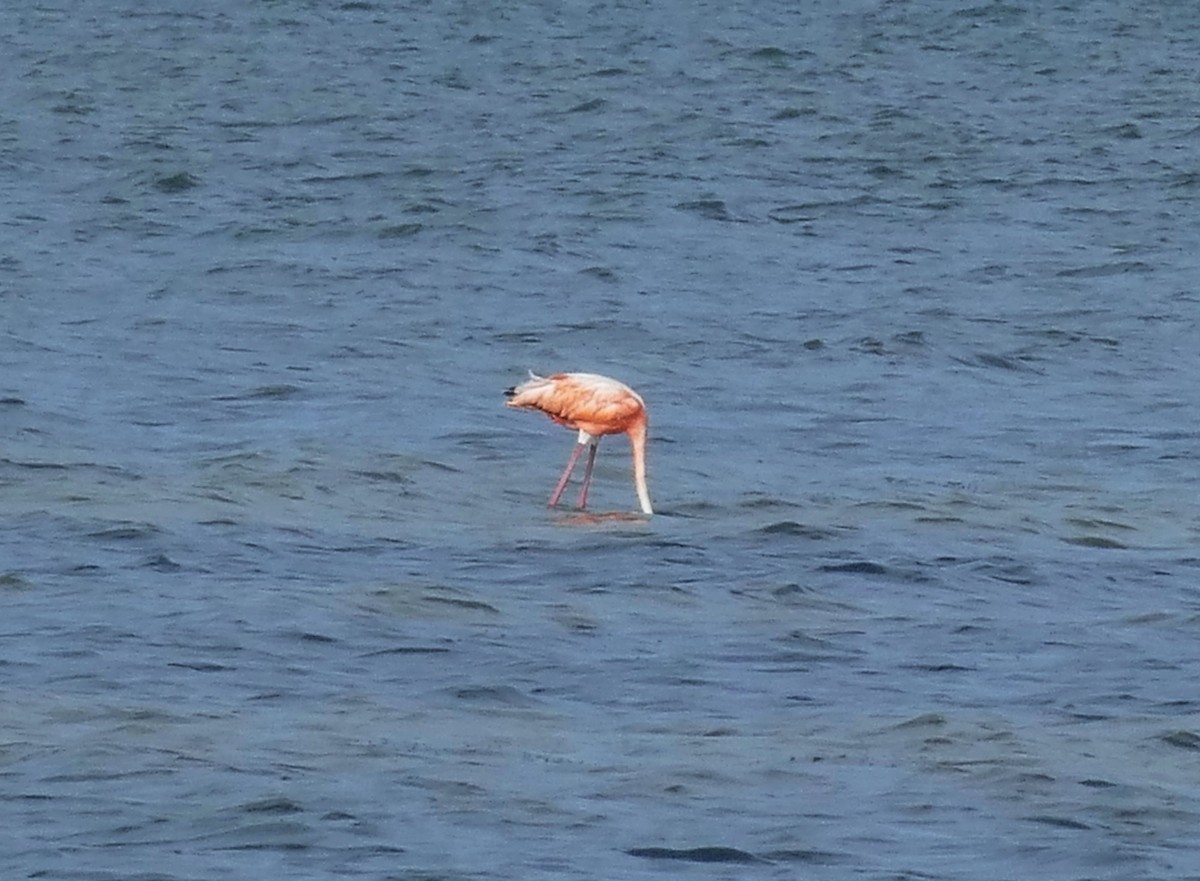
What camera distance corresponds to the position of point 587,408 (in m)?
18.1

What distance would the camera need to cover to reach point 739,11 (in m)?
46.6

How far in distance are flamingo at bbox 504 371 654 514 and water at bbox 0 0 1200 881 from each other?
0.41 meters

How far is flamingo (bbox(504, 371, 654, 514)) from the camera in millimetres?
17953

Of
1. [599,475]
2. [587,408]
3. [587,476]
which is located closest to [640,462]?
[587,476]

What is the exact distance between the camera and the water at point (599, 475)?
37.2ft

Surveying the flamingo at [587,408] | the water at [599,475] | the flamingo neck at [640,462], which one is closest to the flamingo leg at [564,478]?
the flamingo at [587,408]

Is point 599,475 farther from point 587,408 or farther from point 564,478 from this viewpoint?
point 564,478

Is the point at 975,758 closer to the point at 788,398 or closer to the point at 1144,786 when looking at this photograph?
the point at 1144,786

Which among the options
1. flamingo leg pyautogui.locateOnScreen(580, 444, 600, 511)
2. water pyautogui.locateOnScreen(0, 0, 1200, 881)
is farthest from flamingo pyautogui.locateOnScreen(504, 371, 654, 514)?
water pyautogui.locateOnScreen(0, 0, 1200, 881)

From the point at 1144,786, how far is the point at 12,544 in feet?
21.9

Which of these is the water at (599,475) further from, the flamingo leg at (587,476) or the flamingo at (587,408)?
the flamingo at (587,408)

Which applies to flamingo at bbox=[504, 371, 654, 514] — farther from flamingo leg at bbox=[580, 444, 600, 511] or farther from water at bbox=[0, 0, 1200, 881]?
water at bbox=[0, 0, 1200, 881]

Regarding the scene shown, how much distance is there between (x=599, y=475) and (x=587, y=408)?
1042mm

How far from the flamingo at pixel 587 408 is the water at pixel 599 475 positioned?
407 millimetres
